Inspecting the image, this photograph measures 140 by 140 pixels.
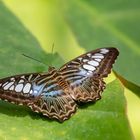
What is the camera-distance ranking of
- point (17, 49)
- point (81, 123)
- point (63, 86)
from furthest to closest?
1. point (17, 49)
2. point (63, 86)
3. point (81, 123)

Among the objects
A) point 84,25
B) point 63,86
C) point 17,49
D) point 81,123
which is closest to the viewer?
point 81,123

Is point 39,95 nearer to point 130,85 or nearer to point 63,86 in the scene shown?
point 63,86

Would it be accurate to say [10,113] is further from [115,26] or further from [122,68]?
[115,26]

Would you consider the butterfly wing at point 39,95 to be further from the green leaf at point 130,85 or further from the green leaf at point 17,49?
the green leaf at point 130,85

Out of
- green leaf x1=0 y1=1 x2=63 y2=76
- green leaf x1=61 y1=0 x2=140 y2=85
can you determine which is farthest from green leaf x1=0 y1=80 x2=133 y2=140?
green leaf x1=61 y1=0 x2=140 y2=85

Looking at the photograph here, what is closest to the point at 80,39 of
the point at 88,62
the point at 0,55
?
the point at 88,62

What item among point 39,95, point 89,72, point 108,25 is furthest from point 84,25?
point 39,95
